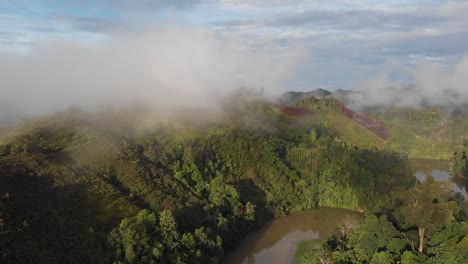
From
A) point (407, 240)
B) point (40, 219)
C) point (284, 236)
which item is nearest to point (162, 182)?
point (284, 236)

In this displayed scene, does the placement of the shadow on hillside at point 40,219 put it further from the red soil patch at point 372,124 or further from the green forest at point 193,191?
the red soil patch at point 372,124

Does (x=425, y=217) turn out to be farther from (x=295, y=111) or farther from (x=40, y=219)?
(x=295, y=111)

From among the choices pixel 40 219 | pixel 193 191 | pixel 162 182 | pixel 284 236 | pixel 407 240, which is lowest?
pixel 284 236

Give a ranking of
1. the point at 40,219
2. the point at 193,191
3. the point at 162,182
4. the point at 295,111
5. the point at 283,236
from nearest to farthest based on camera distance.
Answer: the point at 40,219
the point at 162,182
the point at 193,191
the point at 283,236
the point at 295,111

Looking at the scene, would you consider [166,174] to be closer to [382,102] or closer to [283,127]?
[283,127]

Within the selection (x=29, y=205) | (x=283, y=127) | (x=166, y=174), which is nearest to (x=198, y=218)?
(x=166, y=174)

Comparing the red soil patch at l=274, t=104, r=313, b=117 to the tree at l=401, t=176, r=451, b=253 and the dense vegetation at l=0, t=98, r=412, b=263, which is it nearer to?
the dense vegetation at l=0, t=98, r=412, b=263
